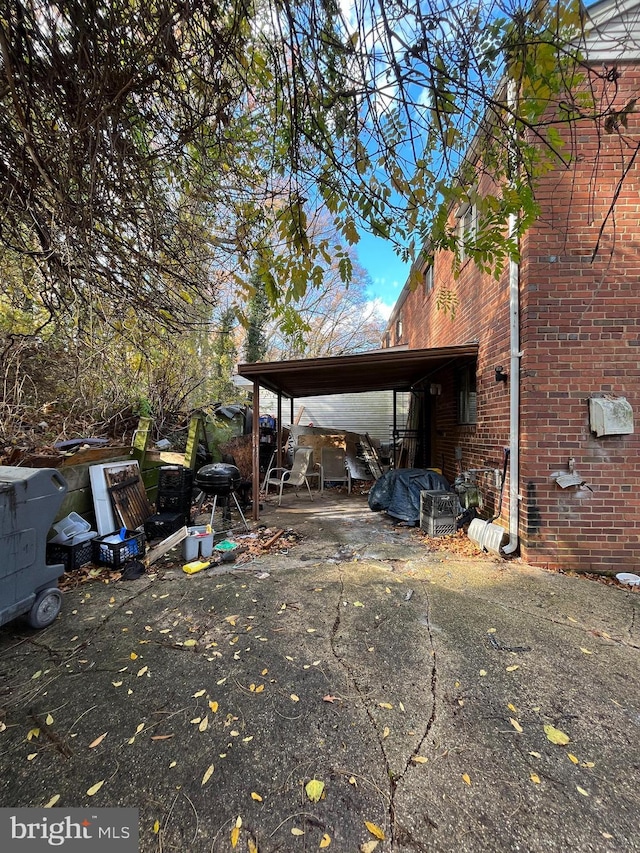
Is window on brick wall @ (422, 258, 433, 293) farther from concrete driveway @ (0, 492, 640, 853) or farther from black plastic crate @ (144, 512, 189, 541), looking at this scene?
black plastic crate @ (144, 512, 189, 541)

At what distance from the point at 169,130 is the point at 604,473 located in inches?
190

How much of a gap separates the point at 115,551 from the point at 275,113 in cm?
416

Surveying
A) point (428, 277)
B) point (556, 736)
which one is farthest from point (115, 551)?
point (428, 277)

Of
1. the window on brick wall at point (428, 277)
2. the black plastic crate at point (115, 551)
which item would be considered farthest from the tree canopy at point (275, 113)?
the window on brick wall at point (428, 277)

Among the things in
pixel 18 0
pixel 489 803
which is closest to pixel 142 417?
pixel 18 0

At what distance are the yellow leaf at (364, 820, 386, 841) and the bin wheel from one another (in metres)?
2.64

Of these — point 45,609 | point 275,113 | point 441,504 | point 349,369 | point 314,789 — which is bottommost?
point 314,789

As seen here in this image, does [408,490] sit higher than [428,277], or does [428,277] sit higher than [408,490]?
[428,277]

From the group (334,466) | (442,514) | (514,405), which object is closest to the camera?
(514,405)

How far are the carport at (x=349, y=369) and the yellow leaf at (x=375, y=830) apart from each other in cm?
449

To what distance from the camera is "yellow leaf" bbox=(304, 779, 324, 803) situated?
4.77 feet

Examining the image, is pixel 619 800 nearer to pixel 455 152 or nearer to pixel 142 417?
pixel 455 152

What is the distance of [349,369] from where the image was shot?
20.3 ft

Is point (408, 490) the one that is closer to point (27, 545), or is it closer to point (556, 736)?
point (556, 736)
